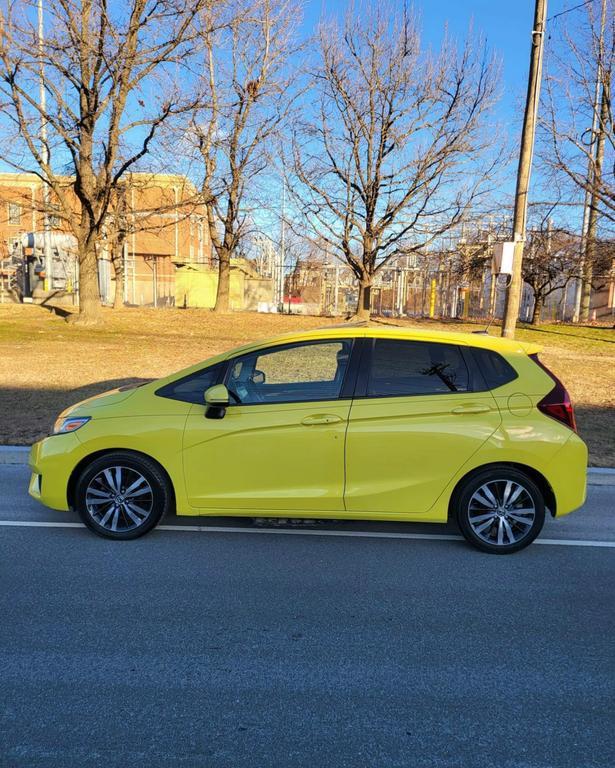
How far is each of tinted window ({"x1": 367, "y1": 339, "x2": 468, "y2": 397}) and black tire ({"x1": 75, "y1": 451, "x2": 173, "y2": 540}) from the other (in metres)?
1.77

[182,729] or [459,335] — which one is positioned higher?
[459,335]

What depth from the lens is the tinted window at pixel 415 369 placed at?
15.2ft

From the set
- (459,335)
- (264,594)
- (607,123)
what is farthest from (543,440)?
(607,123)

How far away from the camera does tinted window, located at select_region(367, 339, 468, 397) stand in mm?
4637

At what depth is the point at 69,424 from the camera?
477cm

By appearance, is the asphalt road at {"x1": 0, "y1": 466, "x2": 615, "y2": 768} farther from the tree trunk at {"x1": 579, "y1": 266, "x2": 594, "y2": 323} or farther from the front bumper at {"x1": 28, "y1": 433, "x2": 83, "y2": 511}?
the tree trunk at {"x1": 579, "y1": 266, "x2": 594, "y2": 323}

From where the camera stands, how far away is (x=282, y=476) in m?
4.54

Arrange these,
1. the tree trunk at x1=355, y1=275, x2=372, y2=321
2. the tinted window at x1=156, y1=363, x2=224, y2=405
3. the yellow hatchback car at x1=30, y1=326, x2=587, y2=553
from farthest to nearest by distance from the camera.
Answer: the tree trunk at x1=355, y1=275, x2=372, y2=321 → the tinted window at x1=156, y1=363, x2=224, y2=405 → the yellow hatchback car at x1=30, y1=326, x2=587, y2=553

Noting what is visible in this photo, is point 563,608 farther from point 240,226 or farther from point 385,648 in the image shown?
point 240,226

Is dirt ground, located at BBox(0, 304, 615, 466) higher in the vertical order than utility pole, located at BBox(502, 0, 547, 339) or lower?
lower

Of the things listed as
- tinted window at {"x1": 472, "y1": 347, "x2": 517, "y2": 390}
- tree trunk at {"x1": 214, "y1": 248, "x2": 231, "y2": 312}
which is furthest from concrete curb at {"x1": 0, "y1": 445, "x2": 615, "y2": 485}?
tree trunk at {"x1": 214, "y1": 248, "x2": 231, "y2": 312}

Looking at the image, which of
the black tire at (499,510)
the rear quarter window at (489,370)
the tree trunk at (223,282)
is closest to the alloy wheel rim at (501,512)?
the black tire at (499,510)

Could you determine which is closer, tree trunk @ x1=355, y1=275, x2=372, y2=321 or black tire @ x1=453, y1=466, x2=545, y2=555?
black tire @ x1=453, y1=466, x2=545, y2=555

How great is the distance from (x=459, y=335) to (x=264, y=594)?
2499mm
